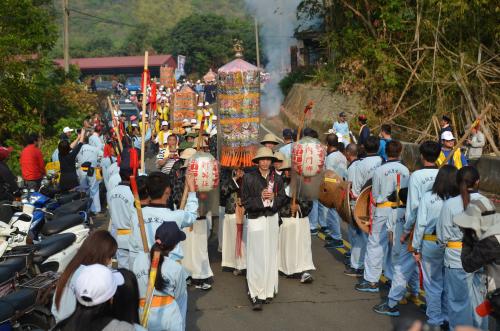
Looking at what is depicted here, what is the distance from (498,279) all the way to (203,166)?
4.29 m

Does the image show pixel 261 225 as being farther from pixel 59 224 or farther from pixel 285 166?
pixel 59 224

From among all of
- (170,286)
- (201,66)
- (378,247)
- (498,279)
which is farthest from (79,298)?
(201,66)

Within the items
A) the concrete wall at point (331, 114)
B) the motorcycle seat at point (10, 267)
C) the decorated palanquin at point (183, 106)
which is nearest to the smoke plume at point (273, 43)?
the concrete wall at point (331, 114)

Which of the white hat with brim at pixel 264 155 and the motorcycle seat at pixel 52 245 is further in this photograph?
the white hat with brim at pixel 264 155

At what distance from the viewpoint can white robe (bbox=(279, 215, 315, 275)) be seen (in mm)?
9688

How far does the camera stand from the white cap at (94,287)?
4027 millimetres

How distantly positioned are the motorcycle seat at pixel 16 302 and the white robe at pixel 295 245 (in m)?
4.00

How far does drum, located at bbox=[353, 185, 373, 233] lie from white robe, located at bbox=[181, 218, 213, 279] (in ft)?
Answer: 6.88

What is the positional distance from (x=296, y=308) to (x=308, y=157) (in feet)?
6.37

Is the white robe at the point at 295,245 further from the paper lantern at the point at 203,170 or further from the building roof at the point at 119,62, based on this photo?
the building roof at the point at 119,62

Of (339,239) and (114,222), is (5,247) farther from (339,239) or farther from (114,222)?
(339,239)

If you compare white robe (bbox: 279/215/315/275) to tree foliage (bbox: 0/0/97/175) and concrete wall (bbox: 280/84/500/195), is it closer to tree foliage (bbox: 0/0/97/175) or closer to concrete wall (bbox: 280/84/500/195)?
concrete wall (bbox: 280/84/500/195)

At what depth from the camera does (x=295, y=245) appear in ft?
31.7

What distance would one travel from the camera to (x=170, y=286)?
17.3ft
